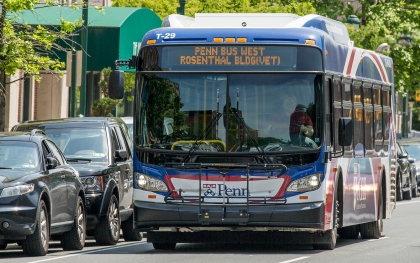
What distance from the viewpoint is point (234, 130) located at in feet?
45.9

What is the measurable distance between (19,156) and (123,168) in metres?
3.29

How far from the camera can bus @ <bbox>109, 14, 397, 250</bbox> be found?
1390 cm

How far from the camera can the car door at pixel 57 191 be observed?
14.2 metres

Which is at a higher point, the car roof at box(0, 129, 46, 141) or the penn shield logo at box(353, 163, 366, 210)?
the car roof at box(0, 129, 46, 141)

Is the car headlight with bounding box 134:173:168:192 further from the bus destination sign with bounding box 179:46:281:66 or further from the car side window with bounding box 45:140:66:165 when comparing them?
the bus destination sign with bounding box 179:46:281:66

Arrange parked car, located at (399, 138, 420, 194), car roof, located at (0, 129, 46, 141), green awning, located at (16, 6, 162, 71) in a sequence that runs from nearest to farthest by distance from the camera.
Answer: car roof, located at (0, 129, 46, 141) < green awning, located at (16, 6, 162, 71) < parked car, located at (399, 138, 420, 194)

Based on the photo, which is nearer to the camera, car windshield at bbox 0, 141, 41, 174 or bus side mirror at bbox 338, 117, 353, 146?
car windshield at bbox 0, 141, 41, 174

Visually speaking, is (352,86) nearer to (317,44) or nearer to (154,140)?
(317,44)

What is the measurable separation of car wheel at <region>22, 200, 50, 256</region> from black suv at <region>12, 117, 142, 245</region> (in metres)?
2.19

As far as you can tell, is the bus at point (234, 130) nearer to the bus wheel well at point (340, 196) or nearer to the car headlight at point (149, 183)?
the car headlight at point (149, 183)

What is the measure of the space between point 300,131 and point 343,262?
68.8 inches

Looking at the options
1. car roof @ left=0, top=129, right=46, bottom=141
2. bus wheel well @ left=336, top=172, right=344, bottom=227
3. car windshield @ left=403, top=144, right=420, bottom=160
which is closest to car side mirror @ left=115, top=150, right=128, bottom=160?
car roof @ left=0, top=129, right=46, bottom=141

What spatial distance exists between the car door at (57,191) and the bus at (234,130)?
1.02 metres

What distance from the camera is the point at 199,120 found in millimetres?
14023
